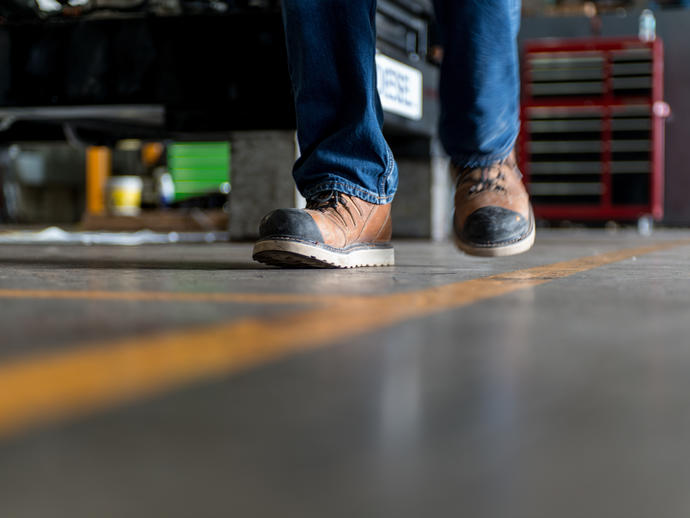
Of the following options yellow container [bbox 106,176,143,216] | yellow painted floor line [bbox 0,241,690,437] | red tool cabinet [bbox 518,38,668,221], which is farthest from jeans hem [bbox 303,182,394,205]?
yellow container [bbox 106,176,143,216]

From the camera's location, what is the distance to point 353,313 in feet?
2.64

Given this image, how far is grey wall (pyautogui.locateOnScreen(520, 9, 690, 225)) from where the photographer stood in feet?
27.0

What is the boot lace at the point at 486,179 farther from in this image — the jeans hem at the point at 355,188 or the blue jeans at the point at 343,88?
the jeans hem at the point at 355,188

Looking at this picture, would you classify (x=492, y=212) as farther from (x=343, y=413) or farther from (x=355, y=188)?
(x=343, y=413)

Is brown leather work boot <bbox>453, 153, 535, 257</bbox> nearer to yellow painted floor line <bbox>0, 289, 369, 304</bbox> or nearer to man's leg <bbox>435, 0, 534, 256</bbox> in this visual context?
man's leg <bbox>435, 0, 534, 256</bbox>

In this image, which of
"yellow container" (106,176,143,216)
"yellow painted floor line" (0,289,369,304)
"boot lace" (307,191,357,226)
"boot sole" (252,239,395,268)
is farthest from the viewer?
"yellow container" (106,176,143,216)

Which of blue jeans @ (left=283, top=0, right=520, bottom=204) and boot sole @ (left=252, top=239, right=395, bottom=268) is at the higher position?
blue jeans @ (left=283, top=0, right=520, bottom=204)

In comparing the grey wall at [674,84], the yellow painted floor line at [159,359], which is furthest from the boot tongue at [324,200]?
the grey wall at [674,84]

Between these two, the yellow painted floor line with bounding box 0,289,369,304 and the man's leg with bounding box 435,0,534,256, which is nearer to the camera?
the yellow painted floor line with bounding box 0,289,369,304

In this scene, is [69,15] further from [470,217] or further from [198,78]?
[470,217]

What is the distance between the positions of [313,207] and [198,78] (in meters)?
1.60

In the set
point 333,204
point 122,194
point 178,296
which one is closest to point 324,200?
point 333,204

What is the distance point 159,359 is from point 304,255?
90 centimetres

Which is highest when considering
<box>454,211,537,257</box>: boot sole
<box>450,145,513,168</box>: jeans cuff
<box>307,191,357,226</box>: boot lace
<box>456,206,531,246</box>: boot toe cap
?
<box>450,145,513,168</box>: jeans cuff
